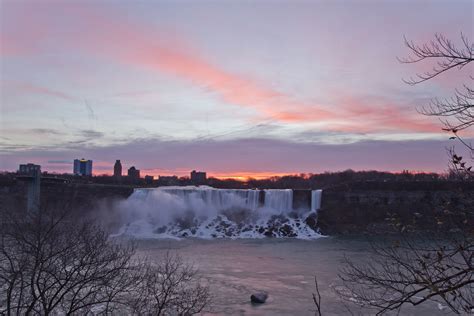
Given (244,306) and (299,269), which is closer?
(244,306)

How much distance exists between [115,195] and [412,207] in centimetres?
3498

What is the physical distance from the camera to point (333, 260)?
2431 cm

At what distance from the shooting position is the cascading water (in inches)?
1780

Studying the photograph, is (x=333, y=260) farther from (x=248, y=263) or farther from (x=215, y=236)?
(x=215, y=236)

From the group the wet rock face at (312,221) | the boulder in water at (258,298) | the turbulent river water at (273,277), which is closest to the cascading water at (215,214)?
the wet rock face at (312,221)

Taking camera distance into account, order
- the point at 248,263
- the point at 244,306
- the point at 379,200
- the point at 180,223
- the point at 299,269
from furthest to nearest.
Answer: the point at 379,200 < the point at 180,223 < the point at 248,263 < the point at 299,269 < the point at 244,306

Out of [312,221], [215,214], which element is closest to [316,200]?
[312,221]

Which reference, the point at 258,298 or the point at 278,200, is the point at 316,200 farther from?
the point at 258,298

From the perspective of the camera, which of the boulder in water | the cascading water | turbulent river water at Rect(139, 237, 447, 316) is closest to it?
turbulent river water at Rect(139, 237, 447, 316)

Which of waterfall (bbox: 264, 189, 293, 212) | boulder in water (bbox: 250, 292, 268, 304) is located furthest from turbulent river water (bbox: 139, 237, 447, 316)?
waterfall (bbox: 264, 189, 293, 212)

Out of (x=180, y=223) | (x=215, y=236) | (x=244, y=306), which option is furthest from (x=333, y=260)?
(x=180, y=223)

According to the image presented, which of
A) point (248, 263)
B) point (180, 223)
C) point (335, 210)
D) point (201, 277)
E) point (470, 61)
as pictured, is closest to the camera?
point (470, 61)

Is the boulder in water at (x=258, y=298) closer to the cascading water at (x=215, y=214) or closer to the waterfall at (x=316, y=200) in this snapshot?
the cascading water at (x=215, y=214)

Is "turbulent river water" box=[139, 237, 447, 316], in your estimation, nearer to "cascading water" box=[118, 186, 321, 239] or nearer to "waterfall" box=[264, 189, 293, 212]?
"cascading water" box=[118, 186, 321, 239]
